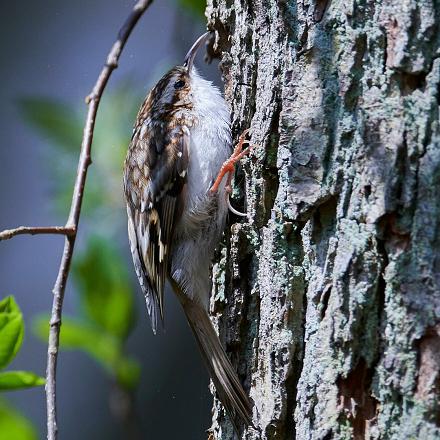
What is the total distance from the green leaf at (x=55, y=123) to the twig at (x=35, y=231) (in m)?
0.79

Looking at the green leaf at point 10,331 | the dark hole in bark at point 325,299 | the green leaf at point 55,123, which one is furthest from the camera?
the green leaf at point 55,123

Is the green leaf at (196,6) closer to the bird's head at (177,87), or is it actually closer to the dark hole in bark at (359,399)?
the bird's head at (177,87)

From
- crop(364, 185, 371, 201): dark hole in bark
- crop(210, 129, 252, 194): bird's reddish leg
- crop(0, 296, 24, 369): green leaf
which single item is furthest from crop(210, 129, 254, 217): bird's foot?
crop(0, 296, 24, 369): green leaf

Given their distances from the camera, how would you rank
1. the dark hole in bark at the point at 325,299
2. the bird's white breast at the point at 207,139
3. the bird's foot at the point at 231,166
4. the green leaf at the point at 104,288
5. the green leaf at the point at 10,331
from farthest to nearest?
the green leaf at the point at 104,288 < the bird's white breast at the point at 207,139 < the bird's foot at the point at 231,166 < the green leaf at the point at 10,331 < the dark hole in bark at the point at 325,299

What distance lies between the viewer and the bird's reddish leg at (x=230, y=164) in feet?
5.47

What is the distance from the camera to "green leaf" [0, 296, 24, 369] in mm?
1498

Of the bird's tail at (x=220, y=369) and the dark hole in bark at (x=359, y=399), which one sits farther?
the bird's tail at (x=220, y=369)

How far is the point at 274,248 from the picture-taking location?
1.41 meters

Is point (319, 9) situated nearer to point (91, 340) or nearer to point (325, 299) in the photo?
point (325, 299)

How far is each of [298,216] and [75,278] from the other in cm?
100

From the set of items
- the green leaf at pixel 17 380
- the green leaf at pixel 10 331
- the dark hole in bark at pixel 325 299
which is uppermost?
the dark hole in bark at pixel 325 299

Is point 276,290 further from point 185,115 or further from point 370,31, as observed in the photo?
point 185,115

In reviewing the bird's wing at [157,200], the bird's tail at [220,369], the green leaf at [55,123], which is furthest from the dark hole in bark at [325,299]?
the green leaf at [55,123]

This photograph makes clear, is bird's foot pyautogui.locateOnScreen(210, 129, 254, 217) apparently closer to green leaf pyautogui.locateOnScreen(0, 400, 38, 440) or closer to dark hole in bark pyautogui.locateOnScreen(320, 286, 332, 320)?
dark hole in bark pyautogui.locateOnScreen(320, 286, 332, 320)
